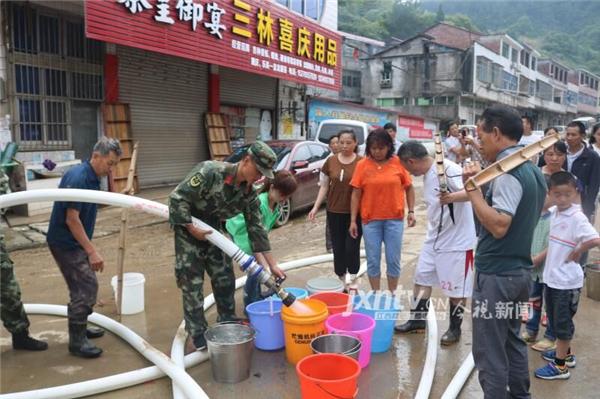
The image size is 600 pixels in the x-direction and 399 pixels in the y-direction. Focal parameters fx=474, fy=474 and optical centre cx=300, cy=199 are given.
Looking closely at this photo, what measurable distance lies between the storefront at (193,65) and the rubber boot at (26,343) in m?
6.67

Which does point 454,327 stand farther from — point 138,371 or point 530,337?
point 138,371

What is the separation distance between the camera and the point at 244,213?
3.87 meters

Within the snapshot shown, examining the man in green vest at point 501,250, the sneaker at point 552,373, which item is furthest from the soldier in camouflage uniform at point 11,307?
the sneaker at point 552,373

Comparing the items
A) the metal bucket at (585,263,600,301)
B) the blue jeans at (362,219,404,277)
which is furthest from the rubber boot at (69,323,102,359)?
the metal bucket at (585,263,600,301)

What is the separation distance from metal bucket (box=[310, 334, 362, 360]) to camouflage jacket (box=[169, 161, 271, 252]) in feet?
3.36

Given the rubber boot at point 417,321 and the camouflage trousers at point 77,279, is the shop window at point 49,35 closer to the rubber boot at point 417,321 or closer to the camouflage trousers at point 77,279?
the camouflage trousers at point 77,279

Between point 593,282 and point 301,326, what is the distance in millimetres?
3427

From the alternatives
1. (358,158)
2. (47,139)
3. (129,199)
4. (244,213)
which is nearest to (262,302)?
(244,213)

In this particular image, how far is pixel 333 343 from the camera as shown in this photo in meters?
3.28

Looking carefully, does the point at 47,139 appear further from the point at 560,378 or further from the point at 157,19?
the point at 560,378

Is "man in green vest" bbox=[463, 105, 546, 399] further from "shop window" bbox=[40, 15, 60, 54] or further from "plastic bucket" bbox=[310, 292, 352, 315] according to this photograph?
"shop window" bbox=[40, 15, 60, 54]

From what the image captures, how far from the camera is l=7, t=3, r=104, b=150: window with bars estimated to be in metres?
9.12

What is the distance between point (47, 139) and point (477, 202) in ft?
32.1

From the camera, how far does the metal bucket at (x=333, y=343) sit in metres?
3.23
